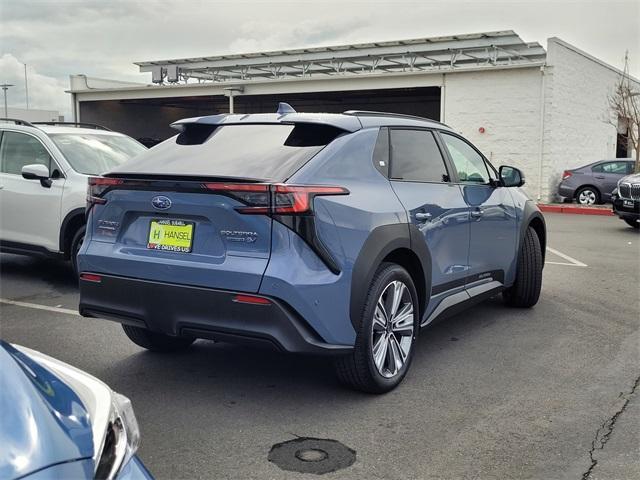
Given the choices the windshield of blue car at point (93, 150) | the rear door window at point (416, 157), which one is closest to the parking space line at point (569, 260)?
the rear door window at point (416, 157)

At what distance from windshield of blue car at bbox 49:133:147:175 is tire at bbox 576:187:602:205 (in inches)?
569

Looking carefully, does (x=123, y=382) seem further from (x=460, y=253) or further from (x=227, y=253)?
(x=460, y=253)

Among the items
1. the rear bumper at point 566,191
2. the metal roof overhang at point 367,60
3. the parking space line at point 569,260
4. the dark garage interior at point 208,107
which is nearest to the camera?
the parking space line at point 569,260

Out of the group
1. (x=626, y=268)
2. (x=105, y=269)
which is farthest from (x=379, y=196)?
(x=626, y=268)

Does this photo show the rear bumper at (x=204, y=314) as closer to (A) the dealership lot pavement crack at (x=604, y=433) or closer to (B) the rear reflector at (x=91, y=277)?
(B) the rear reflector at (x=91, y=277)

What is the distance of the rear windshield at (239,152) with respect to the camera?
389 cm

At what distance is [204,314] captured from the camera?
12.5 feet

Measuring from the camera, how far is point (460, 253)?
5152 mm

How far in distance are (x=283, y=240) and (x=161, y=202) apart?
2.62 feet

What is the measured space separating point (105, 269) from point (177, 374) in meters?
0.91

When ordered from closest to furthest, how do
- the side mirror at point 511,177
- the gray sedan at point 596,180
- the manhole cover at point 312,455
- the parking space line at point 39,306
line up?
the manhole cover at point 312,455, the side mirror at point 511,177, the parking space line at point 39,306, the gray sedan at point 596,180

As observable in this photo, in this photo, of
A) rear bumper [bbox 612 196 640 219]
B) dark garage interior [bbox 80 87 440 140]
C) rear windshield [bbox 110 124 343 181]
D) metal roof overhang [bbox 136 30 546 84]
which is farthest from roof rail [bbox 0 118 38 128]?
dark garage interior [bbox 80 87 440 140]

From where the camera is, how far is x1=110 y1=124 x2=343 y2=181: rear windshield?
389cm

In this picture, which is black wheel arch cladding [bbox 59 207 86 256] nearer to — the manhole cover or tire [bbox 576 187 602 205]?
the manhole cover
